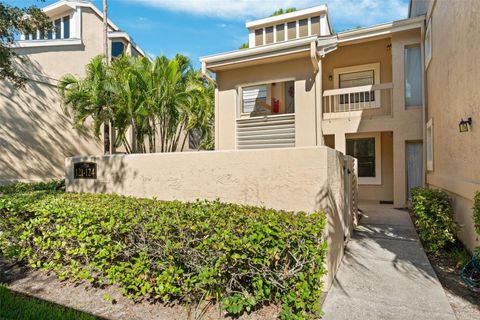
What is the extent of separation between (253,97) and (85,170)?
349 inches

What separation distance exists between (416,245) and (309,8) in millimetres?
11861

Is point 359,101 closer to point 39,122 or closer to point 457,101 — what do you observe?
point 457,101

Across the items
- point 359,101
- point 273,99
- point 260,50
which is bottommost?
point 359,101

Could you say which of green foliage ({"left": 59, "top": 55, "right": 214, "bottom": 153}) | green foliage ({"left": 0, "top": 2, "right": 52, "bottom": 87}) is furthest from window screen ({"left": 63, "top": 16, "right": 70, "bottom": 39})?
green foliage ({"left": 0, "top": 2, "right": 52, "bottom": 87})

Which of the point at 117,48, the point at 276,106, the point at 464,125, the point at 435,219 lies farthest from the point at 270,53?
the point at 117,48

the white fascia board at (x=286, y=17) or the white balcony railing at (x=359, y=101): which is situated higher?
the white fascia board at (x=286, y=17)

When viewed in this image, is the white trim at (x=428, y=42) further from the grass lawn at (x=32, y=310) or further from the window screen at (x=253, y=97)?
the grass lawn at (x=32, y=310)

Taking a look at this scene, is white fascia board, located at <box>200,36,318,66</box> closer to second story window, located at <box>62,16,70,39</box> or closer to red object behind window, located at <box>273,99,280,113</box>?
red object behind window, located at <box>273,99,280,113</box>

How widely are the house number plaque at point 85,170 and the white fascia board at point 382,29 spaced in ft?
→ 31.4

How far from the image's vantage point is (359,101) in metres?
11.3

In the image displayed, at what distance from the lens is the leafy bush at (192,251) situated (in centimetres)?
324

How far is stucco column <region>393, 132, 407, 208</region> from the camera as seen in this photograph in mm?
9820

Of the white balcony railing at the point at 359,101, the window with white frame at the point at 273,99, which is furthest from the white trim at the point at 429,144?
the window with white frame at the point at 273,99

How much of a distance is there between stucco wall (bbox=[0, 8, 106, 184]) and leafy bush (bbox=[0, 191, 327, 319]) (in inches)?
333
